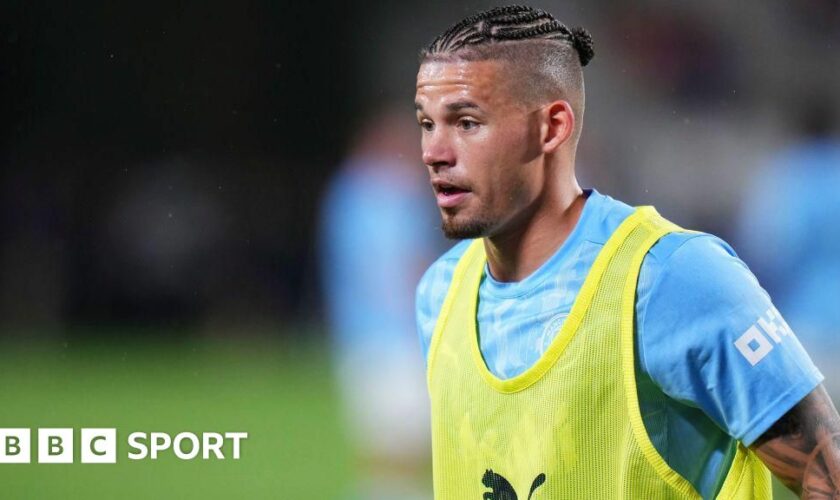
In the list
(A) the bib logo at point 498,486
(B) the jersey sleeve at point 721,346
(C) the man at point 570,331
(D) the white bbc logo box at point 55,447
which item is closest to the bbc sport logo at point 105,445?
(D) the white bbc logo box at point 55,447

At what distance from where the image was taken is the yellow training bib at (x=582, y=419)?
162 centimetres

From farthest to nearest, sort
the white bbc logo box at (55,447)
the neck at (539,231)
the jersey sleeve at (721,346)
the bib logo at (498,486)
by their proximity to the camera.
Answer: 1. the white bbc logo box at (55,447)
2. the neck at (539,231)
3. the bib logo at (498,486)
4. the jersey sleeve at (721,346)

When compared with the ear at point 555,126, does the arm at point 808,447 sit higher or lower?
lower

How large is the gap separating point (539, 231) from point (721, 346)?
1.32 ft

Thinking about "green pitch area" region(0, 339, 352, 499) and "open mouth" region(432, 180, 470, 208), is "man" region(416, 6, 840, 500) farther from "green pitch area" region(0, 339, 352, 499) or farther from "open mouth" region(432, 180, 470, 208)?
"green pitch area" region(0, 339, 352, 499)

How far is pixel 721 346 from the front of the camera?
1.54 m

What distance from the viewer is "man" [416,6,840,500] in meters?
1.54

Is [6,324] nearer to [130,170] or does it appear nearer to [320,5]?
[130,170]

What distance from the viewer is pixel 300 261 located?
15.3 feet

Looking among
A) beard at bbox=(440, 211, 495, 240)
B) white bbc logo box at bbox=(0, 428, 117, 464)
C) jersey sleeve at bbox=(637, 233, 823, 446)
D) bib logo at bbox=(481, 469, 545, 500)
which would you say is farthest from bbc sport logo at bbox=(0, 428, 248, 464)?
jersey sleeve at bbox=(637, 233, 823, 446)

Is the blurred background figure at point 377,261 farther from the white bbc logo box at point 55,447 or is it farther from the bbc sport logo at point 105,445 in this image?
the white bbc logo box at point 55,447

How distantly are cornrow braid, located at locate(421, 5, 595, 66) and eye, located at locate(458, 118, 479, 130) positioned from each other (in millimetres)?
120

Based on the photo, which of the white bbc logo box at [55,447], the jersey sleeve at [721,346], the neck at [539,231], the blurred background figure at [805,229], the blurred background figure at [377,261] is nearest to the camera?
the jersey sleeve at [721,346]

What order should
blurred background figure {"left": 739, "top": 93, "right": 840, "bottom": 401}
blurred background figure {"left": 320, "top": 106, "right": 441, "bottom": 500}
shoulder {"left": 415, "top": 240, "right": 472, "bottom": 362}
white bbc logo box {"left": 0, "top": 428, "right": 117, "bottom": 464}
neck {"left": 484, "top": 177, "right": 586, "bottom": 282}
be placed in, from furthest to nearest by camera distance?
1. blurred background figure {"left": 739, "top": 93, "right": 840, "bottom": 401}
2. blurred background figure {"left": 320, "top": 106, "right": 441, "bottom": 500}
3. white bbc logo box {"left": 0, "top": 428, "right": 117, "bottom": 464}
4. shoulder {"left": 415, "top": 240, "right": 472, "bottom": 362}
5. neck {"left": 484, "top": 177, "right": 586, "bottom": 282}
